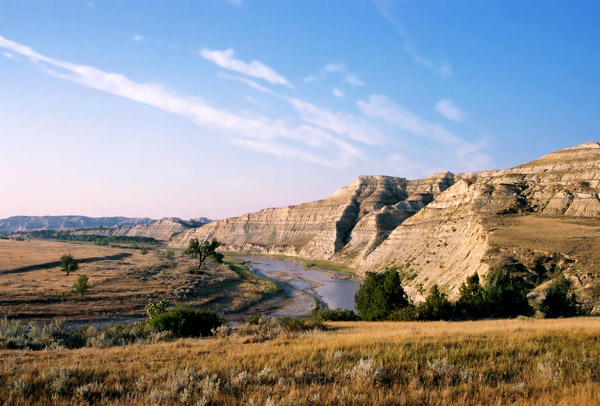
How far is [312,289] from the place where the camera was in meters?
65.2

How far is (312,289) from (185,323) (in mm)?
48173

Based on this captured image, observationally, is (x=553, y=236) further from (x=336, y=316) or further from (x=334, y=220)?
(x=334, y=220)

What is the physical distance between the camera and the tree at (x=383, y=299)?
27.0 meters

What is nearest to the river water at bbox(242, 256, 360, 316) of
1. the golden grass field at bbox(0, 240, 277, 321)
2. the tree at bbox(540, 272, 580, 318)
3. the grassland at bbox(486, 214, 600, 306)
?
the golden grass field at bbox(0, 240, 277, 321)

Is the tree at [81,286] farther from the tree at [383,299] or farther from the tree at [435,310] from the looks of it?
the tree at [435,310]

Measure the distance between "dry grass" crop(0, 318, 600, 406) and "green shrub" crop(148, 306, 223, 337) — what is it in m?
6.75

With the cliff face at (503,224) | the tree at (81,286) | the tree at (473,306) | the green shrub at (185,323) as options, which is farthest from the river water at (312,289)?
the green shrub at (185,323)

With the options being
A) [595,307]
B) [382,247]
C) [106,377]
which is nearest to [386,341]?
[106,377]

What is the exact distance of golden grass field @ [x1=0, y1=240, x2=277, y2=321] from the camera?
37.4 metres

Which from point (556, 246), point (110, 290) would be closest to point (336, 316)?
point (556, 246)

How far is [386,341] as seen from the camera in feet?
37.7

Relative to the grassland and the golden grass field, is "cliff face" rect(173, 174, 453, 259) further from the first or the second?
the grassland

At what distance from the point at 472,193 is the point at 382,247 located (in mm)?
24262

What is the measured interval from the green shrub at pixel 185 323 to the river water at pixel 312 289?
1021 inches
